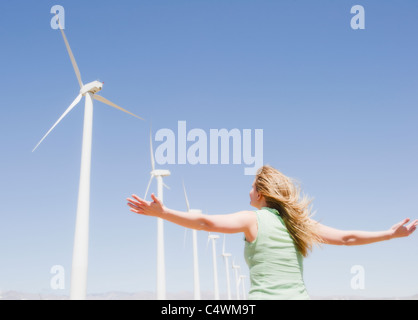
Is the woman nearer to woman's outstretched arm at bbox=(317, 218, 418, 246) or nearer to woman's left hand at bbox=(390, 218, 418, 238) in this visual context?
woman's outstretched arm at bbox=(317, 218, 418, 246)

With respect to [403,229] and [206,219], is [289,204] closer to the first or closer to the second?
[206,219]

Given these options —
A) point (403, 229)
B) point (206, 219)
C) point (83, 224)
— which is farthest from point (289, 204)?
point (83, 224)

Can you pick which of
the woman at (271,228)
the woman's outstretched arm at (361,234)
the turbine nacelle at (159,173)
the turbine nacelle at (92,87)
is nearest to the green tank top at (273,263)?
the woman at (271,228)

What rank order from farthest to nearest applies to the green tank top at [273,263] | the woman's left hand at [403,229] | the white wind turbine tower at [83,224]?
1. the white wind turbine tower at [83,224]
2. the woman's left hand at [403,229]
3. the green tank top at [273,263]

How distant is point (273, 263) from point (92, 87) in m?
27.5

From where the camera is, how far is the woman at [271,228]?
4.57 meters

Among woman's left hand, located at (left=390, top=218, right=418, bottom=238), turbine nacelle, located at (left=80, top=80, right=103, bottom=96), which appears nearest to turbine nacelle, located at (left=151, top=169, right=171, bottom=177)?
turbine nacelle, located at (left=80, top=80, right=103, bottom=96)

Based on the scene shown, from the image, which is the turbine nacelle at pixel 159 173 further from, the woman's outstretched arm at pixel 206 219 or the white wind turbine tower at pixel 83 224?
the woman's outstretched arm at pixel 206 219

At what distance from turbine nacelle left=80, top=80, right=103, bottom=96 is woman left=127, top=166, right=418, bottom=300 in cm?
2659

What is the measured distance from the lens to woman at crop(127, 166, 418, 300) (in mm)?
4566

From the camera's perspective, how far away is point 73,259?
23938 millimetres
